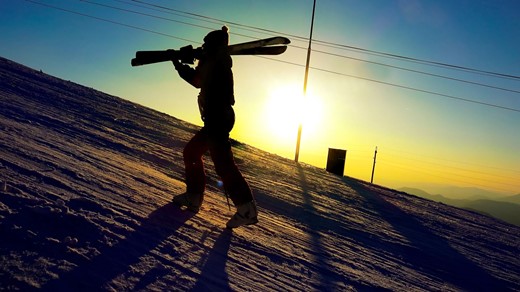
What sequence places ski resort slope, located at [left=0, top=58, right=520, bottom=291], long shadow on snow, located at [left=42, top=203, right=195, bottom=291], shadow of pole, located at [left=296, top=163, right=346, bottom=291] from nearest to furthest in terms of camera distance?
long shadow on snow, located at [left=42, top=203, right=195, bottom=291], ski resort slope, located at [left=0, top=58, right=520, bottom=291], shadow of pole, located at [left=296, top=163, right=346, bottom=291]

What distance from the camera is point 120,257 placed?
234 cm

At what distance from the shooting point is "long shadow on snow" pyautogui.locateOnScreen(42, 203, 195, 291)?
1.93 m

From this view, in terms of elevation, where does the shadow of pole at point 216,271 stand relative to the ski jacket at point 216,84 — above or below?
below

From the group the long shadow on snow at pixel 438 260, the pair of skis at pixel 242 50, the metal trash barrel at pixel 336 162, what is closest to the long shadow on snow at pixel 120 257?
the pair of skis at pixel 242 50

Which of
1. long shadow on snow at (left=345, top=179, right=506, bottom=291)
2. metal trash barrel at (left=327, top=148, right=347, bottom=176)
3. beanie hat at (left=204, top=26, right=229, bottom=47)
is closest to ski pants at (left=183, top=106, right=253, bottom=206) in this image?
beanie hat at (left=204, top=26, right=229, bottom=47)

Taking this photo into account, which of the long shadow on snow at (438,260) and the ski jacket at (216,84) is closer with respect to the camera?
the ski jacket at (216,84)

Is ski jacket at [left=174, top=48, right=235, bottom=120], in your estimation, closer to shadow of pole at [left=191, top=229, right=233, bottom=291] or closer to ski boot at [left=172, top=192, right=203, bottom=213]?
ski boot at [left=172, top=192, right=203, bottom=213]

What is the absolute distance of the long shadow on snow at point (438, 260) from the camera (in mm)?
3982

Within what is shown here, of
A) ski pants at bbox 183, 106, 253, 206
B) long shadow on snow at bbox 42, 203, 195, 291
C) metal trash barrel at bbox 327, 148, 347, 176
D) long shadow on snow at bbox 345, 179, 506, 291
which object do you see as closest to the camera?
long shadow on snow at bbox 42, 203, 195, 291

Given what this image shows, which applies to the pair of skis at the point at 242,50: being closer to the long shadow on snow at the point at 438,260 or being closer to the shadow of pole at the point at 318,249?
the shadow of pole at the point at 318,249

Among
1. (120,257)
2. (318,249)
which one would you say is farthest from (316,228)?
(120,257)

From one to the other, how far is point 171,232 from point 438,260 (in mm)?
3268

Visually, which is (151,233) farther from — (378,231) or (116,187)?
(378,231)

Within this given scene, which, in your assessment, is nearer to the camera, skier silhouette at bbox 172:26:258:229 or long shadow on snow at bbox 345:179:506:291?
skier silhouette at bbox 172:26:258:229
